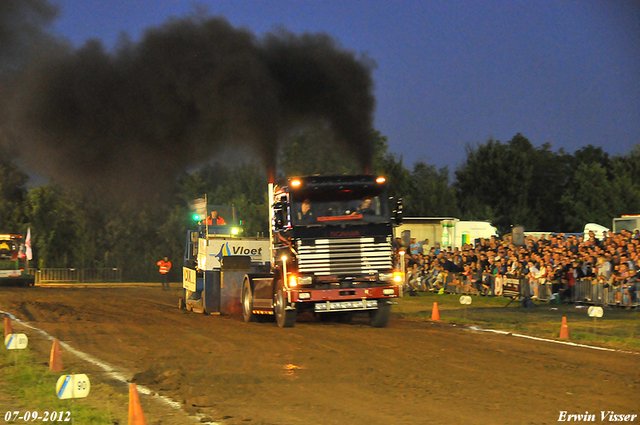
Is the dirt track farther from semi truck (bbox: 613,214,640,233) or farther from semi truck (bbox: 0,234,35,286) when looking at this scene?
semi truck (bbox: 0,234,35,286)

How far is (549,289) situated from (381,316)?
7.59 metres

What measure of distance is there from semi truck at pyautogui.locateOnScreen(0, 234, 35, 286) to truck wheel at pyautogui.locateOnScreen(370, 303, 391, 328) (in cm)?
3125

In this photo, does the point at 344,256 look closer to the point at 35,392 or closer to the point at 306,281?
the point at 306,281

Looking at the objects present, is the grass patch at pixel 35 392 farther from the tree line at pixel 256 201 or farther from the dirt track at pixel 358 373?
the tree line at pixel 256 201

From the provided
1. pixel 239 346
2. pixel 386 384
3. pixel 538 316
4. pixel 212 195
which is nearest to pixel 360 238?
pixel 239 346

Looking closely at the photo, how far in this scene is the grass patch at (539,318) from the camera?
14.2 m

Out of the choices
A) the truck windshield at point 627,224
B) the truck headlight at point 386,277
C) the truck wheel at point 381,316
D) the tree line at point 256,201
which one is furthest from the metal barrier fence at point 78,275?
the truck headlight at point 386,277

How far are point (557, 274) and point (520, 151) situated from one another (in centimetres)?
4098

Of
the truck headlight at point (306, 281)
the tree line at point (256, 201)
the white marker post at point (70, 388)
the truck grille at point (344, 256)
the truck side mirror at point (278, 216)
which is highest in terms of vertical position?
the tree line at point (256, 201)

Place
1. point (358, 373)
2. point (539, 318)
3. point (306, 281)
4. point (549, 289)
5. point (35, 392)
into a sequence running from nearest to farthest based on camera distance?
point (35, 392)
point (358, 373)
point (306, 281)
point (539, 318)
point (549, 289)

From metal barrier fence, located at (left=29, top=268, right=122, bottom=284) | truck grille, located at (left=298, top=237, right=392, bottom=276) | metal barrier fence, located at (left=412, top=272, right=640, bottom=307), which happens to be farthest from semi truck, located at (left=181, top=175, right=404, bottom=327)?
metal barrier fence, located at (left=29, top=268, right=122, bottom=284)

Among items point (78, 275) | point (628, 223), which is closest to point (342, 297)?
point (628, 223)

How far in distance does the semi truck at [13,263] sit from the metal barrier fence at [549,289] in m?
24.8

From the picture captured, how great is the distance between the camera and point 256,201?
57.4 m
